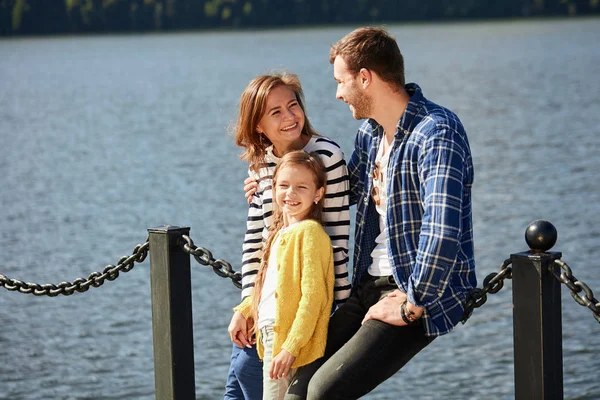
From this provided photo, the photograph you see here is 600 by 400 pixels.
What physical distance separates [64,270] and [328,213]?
11.4m

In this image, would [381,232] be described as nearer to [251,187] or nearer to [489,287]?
[489,287]

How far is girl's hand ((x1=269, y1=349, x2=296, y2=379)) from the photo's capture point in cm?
Result: 373

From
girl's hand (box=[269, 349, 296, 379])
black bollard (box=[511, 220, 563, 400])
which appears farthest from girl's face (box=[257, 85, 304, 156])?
black bollard (box=[511, 220, 563, 400])

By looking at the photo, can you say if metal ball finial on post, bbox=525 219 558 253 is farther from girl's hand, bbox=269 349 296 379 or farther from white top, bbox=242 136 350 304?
girl's hand, bbox=269 349 296 379

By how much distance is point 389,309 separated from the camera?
3.65 meters

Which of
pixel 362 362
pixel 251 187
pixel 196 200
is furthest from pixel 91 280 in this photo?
pixel 196 200

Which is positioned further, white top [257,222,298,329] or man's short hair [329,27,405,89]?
white top [257,222,298,329]

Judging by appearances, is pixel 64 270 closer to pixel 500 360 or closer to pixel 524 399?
pixel 500 360

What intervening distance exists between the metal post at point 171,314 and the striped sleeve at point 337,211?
93cm

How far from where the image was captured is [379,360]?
363 cm

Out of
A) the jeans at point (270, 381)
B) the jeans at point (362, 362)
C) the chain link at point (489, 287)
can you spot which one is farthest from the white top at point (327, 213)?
the chain link at point (489, 287)

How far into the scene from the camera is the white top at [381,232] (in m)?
3.84

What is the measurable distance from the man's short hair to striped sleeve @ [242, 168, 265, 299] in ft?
2.62

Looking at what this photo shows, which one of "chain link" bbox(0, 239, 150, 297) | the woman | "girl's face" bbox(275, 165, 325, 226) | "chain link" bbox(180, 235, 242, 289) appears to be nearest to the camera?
"girl's face" bbox(275, 165, 325, 226)
